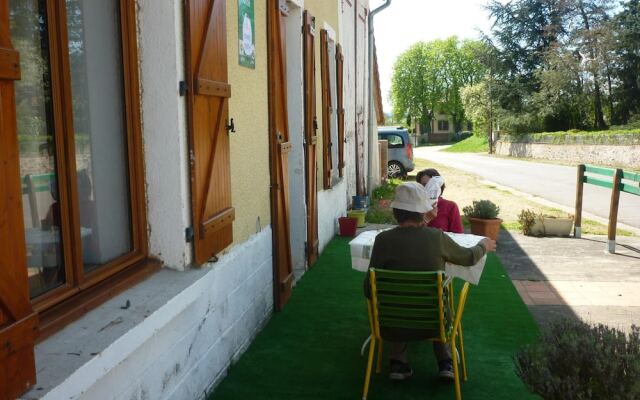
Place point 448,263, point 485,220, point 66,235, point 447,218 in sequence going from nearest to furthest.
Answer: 1. point 66,235
2. point 448,263
3. point 447,218
4. point 485,220

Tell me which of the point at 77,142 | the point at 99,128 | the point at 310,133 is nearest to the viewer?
the point at 77,142

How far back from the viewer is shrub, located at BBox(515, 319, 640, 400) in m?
2.69

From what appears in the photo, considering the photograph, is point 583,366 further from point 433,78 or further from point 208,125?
point 433,78

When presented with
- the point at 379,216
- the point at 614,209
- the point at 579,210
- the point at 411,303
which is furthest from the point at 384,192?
the point at 411,303

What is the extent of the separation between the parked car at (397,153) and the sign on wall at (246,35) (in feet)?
51.0

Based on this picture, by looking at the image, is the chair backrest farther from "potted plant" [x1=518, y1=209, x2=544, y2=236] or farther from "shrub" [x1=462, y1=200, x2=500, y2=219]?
"potted plant" [x1=518, y1=209, x2=544, y2=236]

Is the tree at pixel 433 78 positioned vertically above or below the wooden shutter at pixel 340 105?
above

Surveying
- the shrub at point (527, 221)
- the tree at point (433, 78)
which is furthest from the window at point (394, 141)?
the tree at point (433, 78)

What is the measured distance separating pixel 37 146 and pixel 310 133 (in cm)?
485

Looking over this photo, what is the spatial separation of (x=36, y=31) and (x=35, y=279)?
3.20 ft

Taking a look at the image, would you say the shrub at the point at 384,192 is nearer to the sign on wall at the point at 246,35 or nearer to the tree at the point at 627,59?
the sign on wall at the point at 246,35

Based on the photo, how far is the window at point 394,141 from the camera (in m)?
20.4

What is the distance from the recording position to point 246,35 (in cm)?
469

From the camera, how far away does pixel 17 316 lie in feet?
6.07
